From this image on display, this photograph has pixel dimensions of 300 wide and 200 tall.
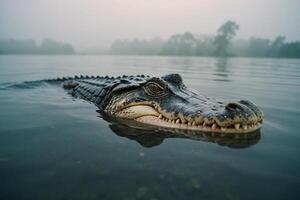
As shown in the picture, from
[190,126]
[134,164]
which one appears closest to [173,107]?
[190,126]

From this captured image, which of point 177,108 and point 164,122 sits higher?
point 177,108

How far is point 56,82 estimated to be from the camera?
1017cm

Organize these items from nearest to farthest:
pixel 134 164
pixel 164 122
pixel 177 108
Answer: pixel 134 164
pixel 177 108
pixel 164 122

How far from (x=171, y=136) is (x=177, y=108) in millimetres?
529

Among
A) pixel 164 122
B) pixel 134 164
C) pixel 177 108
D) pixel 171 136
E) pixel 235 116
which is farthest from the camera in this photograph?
pixel 164 122

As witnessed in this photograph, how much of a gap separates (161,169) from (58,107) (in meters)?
3.98

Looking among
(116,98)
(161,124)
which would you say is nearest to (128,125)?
(161,124)

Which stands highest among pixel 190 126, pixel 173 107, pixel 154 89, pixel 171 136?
pixel 154 89

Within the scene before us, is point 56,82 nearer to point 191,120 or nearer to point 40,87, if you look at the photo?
point 40,87

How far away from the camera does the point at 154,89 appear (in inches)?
191

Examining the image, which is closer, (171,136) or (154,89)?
(171,136)

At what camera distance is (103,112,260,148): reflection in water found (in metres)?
3.59

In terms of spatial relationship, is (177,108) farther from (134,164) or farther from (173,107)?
(134,164)

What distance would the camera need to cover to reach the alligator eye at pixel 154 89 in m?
4.78
